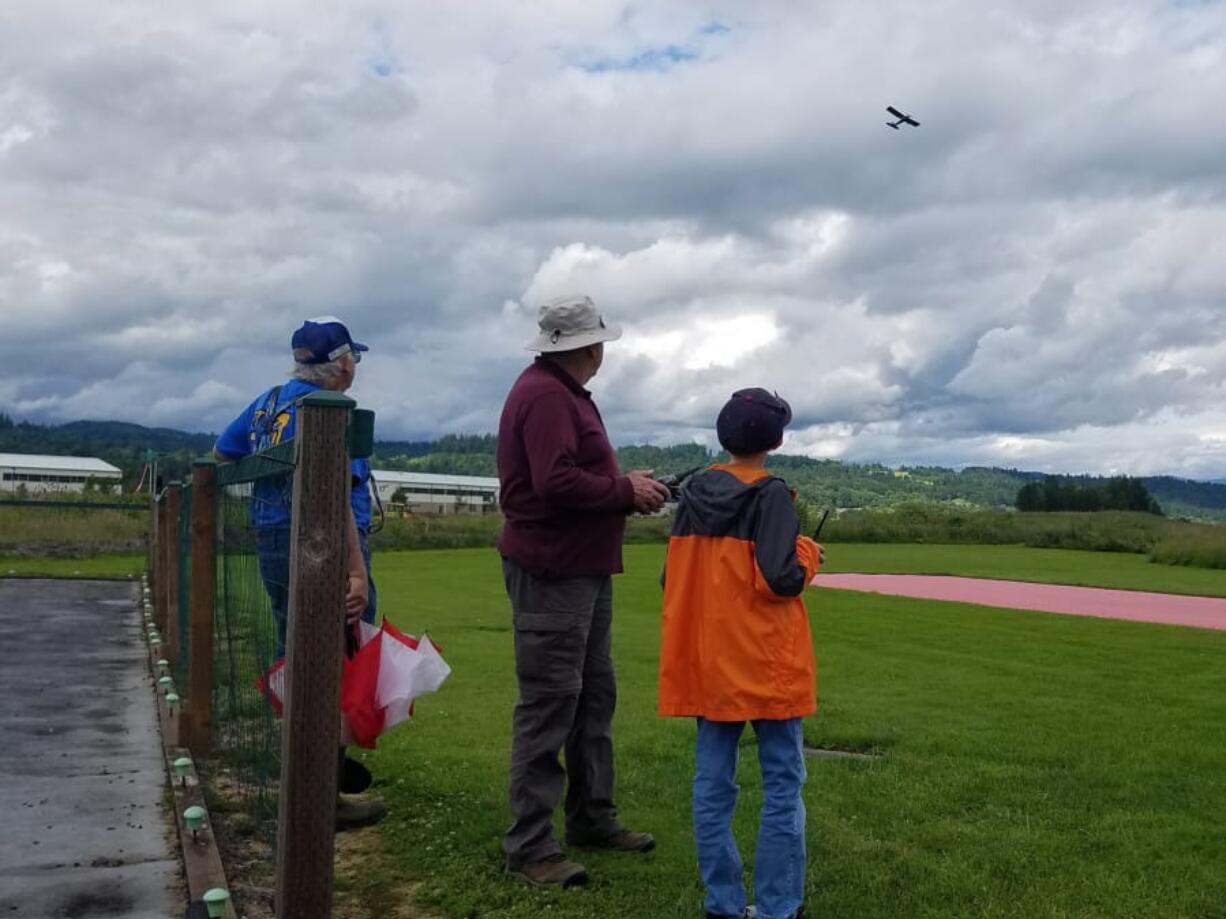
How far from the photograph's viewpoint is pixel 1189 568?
38.8m

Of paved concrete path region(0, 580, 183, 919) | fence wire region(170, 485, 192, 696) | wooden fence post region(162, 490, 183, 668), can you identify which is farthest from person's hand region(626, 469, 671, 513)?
wooden fence post region(162, 490, 183, 668)

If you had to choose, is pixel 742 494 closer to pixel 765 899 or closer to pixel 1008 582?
pixel 765 899

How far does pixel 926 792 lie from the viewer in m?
6.48

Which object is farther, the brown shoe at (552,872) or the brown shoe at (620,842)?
the brown shoe at (620,842)

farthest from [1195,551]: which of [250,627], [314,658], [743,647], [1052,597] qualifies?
[314,658]

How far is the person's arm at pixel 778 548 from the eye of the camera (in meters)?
4.26

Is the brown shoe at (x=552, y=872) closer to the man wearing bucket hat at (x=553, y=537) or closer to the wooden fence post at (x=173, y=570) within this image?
the man wearing bucket hat at (x=553, y=537)

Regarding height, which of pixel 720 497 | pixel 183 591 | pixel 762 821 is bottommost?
pixel 762 821

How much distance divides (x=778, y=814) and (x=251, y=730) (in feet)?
8.67

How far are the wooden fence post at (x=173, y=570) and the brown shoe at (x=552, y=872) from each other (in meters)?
5.87

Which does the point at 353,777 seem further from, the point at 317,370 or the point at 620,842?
the point at 317,370

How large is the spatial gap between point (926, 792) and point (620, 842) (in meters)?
1.89

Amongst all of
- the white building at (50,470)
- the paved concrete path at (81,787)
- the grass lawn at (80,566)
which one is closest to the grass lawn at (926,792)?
the paved concrete path at (81,787)

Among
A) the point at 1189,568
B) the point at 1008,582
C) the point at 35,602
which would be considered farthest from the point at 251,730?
the point at 1189,568
